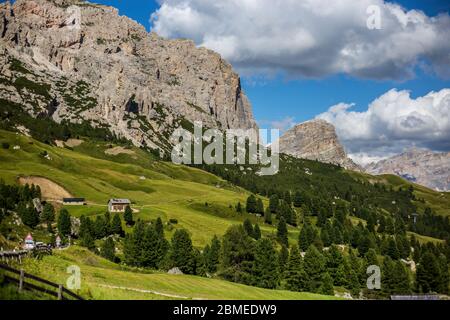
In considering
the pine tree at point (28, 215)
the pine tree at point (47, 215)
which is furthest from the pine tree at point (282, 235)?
the pine tree at point (28, 215)

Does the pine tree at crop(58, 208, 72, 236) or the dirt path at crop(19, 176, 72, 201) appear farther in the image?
the dirt path at crop(19, 176, 72, 201)

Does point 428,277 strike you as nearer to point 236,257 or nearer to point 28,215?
point 236,257

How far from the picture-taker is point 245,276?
116000mm

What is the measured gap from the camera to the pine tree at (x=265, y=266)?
114312 mm

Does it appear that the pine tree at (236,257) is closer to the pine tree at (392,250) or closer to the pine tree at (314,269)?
the pine tree at (314,269)

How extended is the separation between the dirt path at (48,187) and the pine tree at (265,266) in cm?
9713

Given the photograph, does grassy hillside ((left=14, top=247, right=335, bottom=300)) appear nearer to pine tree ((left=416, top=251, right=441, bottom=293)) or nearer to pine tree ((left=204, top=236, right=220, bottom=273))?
pine tree ((left=204, top=236, right=220, bottom=273))

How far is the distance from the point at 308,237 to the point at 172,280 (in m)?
121

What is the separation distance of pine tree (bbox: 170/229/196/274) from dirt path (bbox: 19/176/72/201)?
270ft

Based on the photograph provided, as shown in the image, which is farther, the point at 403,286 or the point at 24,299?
the point at 403,286

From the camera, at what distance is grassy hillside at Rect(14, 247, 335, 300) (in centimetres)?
4191

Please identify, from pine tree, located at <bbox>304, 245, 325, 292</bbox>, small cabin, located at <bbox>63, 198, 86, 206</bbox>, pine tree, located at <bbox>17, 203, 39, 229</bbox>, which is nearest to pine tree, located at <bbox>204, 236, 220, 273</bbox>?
pine tree, located at <bbox>304, 245, 325, 292</bbox>

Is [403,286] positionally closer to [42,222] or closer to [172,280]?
[172,280]
